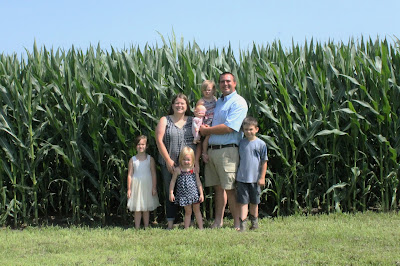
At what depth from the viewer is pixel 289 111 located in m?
6.71

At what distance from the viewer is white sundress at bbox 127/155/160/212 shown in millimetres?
6402

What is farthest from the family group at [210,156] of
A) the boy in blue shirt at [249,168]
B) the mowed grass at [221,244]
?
the mowed grass at [221,244]

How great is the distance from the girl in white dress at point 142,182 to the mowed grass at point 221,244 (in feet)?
1.10

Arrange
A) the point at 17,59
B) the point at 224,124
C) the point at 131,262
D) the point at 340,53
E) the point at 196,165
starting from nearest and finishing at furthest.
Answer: the point at 131,262
the point at 224,124
the point at 196,165
the point at 340,53
the point at 17,59

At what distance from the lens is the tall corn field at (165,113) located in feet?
22.1

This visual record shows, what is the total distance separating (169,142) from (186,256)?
171cm

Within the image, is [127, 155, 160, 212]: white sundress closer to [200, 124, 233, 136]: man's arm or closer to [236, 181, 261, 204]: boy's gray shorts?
[200, 124, 233, 136]: man's arm

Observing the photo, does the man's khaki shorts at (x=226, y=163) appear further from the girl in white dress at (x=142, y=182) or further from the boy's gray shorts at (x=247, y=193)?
the girl in white dress at (x=142, y=182)

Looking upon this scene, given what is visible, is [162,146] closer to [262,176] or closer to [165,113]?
[165,113]

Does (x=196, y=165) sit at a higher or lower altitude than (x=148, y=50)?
lower

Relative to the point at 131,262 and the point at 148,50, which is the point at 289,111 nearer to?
the point at 148,50

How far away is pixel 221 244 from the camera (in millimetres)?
5270

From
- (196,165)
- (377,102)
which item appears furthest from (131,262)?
(377,102)

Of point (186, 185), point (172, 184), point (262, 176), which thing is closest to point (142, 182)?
point (172, 184)
